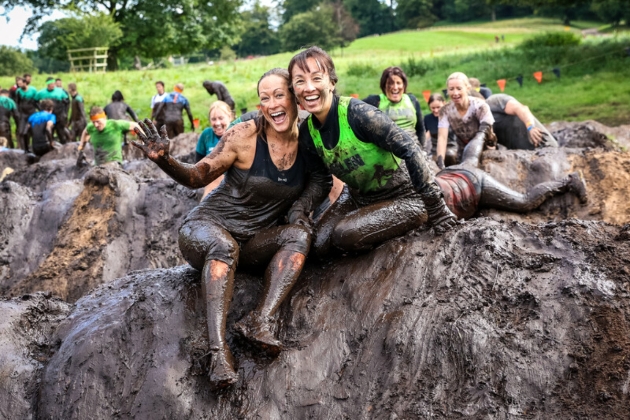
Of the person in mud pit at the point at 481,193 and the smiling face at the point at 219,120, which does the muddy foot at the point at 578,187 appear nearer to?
the person in mud pit at the point at 481,193

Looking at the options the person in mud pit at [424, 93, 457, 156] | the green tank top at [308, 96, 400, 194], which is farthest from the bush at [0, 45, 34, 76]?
the green tank top at [308, 96, 400, 194]

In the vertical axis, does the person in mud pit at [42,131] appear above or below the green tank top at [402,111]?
below

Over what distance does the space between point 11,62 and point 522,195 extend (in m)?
53.6

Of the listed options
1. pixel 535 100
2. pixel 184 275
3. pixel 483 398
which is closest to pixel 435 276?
pixel 483 398

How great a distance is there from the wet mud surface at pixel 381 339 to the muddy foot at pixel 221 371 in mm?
130

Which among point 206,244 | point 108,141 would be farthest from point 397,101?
point 108,141

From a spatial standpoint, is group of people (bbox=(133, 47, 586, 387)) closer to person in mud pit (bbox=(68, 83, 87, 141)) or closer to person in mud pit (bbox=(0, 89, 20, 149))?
person in mud pit (bbox=(0, 89, 20, 149))

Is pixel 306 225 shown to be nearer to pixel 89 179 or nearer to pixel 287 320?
pixel 287 320

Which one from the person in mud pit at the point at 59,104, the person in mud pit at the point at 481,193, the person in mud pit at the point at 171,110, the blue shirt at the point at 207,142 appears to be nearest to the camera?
the person in mud pit at the point at 481,193

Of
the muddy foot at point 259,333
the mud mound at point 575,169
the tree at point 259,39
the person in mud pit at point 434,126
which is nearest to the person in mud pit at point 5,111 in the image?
the person in mud pit at point 434,126

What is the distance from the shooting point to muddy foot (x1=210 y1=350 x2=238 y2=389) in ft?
12.0

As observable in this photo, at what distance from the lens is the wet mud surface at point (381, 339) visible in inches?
139

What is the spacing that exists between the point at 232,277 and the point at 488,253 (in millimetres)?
1526

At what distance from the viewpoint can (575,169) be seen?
715 centimetres
